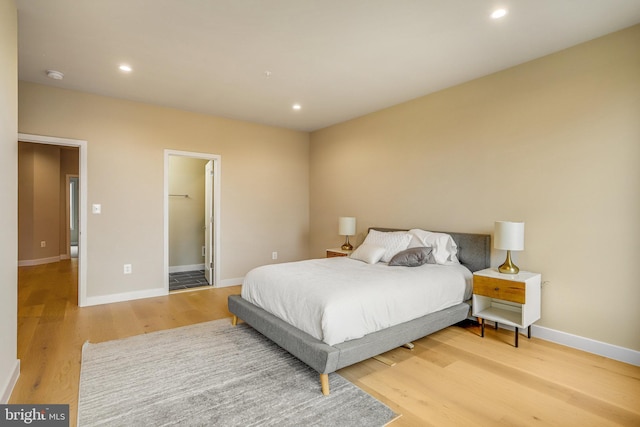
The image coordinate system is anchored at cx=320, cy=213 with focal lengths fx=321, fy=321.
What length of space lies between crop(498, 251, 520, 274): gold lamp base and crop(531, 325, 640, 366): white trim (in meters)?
0.62

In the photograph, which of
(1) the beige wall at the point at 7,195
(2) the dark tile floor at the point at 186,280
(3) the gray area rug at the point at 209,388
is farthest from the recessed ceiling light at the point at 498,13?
(2) the dark tile floor at the point at 186,280

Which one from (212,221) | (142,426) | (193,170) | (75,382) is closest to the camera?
(142,426)

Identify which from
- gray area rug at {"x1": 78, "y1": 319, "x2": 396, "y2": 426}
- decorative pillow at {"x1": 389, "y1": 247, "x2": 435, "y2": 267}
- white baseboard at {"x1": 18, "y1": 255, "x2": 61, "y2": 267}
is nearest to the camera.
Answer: gray area rug at {"x1": 78, "y1": 319, "x2": 396, "y2": 426}

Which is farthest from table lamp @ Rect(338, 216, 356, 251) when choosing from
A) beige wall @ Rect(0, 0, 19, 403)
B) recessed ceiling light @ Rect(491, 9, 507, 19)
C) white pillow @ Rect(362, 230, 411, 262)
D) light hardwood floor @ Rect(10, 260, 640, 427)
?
beige wall @ Rect(0, 0, 19, 403)

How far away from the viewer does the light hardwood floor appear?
76.3 inches

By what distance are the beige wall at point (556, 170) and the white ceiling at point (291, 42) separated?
0.83 feet

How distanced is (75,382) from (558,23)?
14.6 feet

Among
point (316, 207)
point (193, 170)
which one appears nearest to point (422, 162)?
point (316, 207)

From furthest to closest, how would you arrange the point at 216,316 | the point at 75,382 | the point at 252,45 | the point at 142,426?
the point at 216,316 < the point at 252,45 < the point at 75,382 < the point at 142,426

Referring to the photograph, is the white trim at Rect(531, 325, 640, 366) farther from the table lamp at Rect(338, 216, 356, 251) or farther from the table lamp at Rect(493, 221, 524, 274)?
the table lamp at Rect(338, 216, 356, 251)

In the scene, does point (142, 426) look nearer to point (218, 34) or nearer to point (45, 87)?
point (218, 34)

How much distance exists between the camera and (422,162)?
162 inches

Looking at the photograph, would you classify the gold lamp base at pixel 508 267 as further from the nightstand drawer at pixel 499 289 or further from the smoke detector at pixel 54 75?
the smoke detector at pixel 54 75

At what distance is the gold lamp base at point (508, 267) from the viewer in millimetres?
3006
